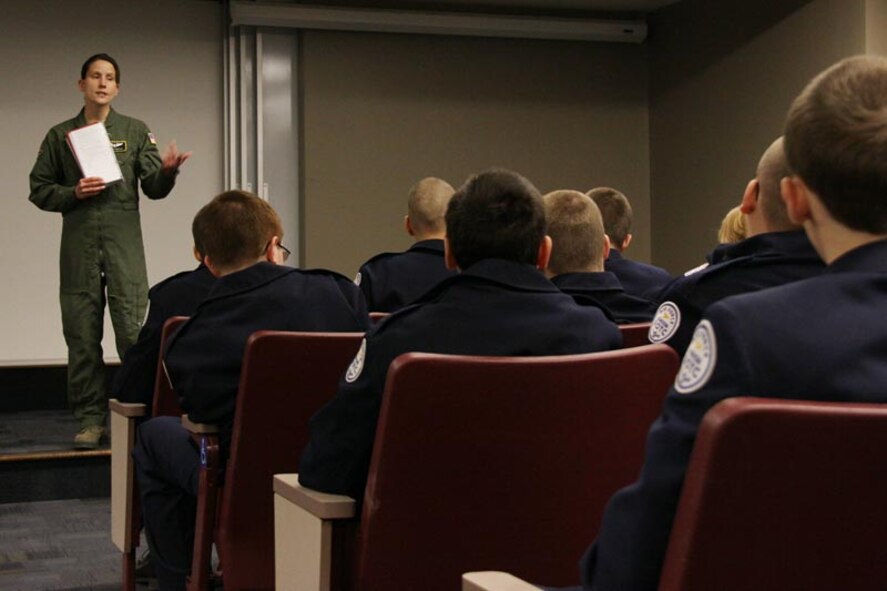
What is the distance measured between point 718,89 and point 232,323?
617cm

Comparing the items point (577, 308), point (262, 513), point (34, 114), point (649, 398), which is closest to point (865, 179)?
point (649, 398)

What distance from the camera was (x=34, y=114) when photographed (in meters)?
7.22

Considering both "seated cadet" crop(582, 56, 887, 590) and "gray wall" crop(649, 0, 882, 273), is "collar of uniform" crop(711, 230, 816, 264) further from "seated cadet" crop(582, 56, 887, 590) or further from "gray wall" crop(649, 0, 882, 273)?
"gray wall" crop(649, 0, 882, 273)

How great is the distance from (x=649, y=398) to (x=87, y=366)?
3.65 metres

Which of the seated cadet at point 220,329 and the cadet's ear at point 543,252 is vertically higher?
the cadet's ear at point 543,252

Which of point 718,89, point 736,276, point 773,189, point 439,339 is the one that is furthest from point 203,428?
point 718,89

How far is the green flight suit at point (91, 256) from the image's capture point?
4910 millimetres

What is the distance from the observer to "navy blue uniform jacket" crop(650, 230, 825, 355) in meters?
2.06

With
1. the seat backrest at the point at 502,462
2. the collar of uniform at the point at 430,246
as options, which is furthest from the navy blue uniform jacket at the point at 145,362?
the seat backrest at the point at 502,462

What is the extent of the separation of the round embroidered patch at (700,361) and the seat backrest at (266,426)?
4.30 ft

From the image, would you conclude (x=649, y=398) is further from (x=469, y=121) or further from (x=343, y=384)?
(x=469, y=121)

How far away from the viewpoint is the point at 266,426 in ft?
7.63

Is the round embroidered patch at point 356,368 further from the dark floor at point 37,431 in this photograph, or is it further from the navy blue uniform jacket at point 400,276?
the dark floor at point 37,431

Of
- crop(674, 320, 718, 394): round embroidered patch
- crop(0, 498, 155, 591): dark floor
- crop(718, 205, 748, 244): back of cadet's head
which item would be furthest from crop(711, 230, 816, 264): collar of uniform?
crop(0, 498, 155, 591): dark floor
